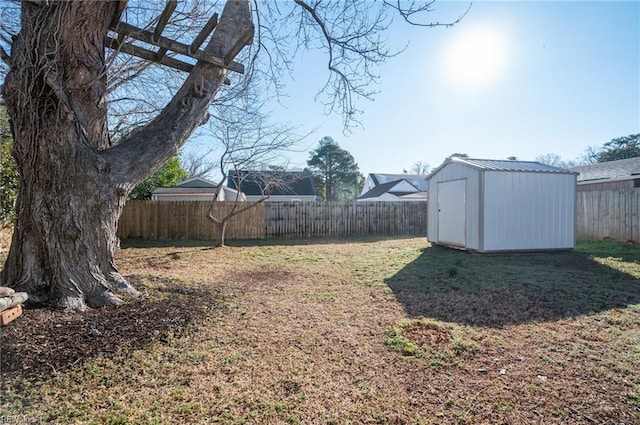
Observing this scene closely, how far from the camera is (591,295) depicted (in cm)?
430

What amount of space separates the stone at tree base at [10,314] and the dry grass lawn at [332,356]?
5 cm

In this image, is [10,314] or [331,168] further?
[331,168]

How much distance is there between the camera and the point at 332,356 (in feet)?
8.39

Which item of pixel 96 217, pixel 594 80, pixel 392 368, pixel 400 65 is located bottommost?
pixel 392 368

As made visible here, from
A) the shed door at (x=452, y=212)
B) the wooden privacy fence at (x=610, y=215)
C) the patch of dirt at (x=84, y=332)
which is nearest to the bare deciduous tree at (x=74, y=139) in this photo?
the patch of dirt at (x=84, y=332)

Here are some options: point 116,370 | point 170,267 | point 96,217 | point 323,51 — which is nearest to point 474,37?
point 323,51

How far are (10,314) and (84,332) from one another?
0.55 meters

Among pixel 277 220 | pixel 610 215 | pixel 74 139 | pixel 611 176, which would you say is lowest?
pixel 277 220

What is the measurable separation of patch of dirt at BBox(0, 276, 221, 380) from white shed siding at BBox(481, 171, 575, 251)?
6.48 m

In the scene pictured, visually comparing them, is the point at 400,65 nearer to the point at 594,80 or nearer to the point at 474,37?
the point at 474,37

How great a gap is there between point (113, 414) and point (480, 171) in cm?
759

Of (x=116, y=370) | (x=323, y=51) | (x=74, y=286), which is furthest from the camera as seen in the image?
(x=323, y=51)

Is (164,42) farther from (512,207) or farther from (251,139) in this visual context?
(512,207)

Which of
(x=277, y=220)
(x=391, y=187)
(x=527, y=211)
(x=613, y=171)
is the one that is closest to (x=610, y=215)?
(x=527, y=211)
